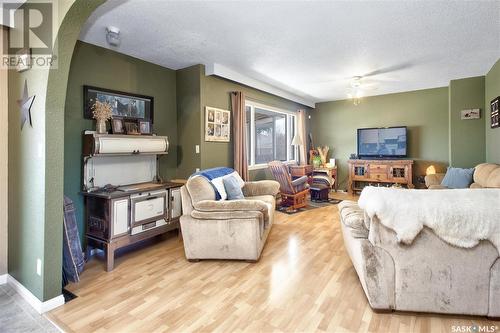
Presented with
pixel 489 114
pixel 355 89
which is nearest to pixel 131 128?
pixel 355 89

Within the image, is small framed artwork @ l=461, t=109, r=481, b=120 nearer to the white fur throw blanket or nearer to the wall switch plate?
the white fur throw blanket

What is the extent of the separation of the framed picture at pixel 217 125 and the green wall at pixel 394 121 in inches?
153

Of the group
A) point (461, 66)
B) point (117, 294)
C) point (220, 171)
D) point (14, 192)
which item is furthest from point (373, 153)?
point (14, 192)

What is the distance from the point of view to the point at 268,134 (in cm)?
643

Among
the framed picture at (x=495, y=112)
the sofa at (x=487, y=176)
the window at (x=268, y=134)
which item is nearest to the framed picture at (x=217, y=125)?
the window at (x=268, y=134)

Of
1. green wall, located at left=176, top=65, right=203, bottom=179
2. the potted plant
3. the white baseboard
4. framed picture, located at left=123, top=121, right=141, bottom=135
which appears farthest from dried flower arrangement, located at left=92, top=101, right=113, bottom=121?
the white baseboard

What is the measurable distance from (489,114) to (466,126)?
1.67 feet

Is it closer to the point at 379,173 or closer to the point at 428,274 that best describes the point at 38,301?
the point at 428,274

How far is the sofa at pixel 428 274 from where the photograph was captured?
1731 mm

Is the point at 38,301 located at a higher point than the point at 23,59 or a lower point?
lower

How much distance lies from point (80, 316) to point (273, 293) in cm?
148

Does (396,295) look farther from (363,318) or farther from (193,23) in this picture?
(193,23)

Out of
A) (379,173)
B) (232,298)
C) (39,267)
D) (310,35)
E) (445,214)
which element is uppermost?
(310,35)

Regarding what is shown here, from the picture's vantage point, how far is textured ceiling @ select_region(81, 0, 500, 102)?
2.54 meters
